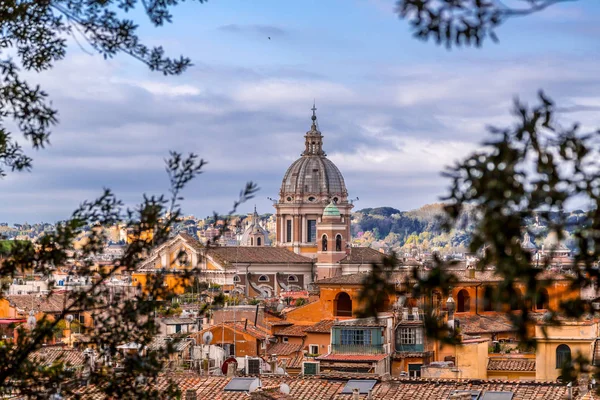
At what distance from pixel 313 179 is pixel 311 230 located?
4.08 metres

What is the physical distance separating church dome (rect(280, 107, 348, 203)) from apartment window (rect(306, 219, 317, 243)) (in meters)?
1.70

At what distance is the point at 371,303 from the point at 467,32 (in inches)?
53.5

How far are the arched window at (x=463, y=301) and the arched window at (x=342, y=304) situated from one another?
13.0 ft

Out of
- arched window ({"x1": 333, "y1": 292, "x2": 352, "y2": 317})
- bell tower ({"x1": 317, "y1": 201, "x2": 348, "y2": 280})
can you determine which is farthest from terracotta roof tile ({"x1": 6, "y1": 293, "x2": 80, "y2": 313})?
bell tower ({"x1": 317, "y1": 201, "x2": 348, "y2": 280})

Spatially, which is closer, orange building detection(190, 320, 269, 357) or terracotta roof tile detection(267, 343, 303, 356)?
orange building detection(190, 320, 269, 357)

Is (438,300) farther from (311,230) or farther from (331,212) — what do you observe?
(311,230)

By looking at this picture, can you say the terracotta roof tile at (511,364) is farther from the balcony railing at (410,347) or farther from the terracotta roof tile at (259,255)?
the terracotta roof tile at (259,255)

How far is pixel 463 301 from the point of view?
53062 mm

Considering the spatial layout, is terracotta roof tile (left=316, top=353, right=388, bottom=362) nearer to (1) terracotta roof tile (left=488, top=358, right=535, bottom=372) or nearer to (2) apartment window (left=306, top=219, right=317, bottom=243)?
(1) terracotta roof tile (left=488, top=358, right=535, bottom=372)

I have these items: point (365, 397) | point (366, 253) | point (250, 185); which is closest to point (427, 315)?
point (250, 185)

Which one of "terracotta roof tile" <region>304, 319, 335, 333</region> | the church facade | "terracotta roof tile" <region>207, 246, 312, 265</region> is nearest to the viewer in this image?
"terracotta roof tile" <region>304, 319, 335, 333</region>

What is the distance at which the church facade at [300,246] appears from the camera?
95312 mm

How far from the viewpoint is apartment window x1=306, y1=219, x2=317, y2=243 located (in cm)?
11643

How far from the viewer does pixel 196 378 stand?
24.8 metres
